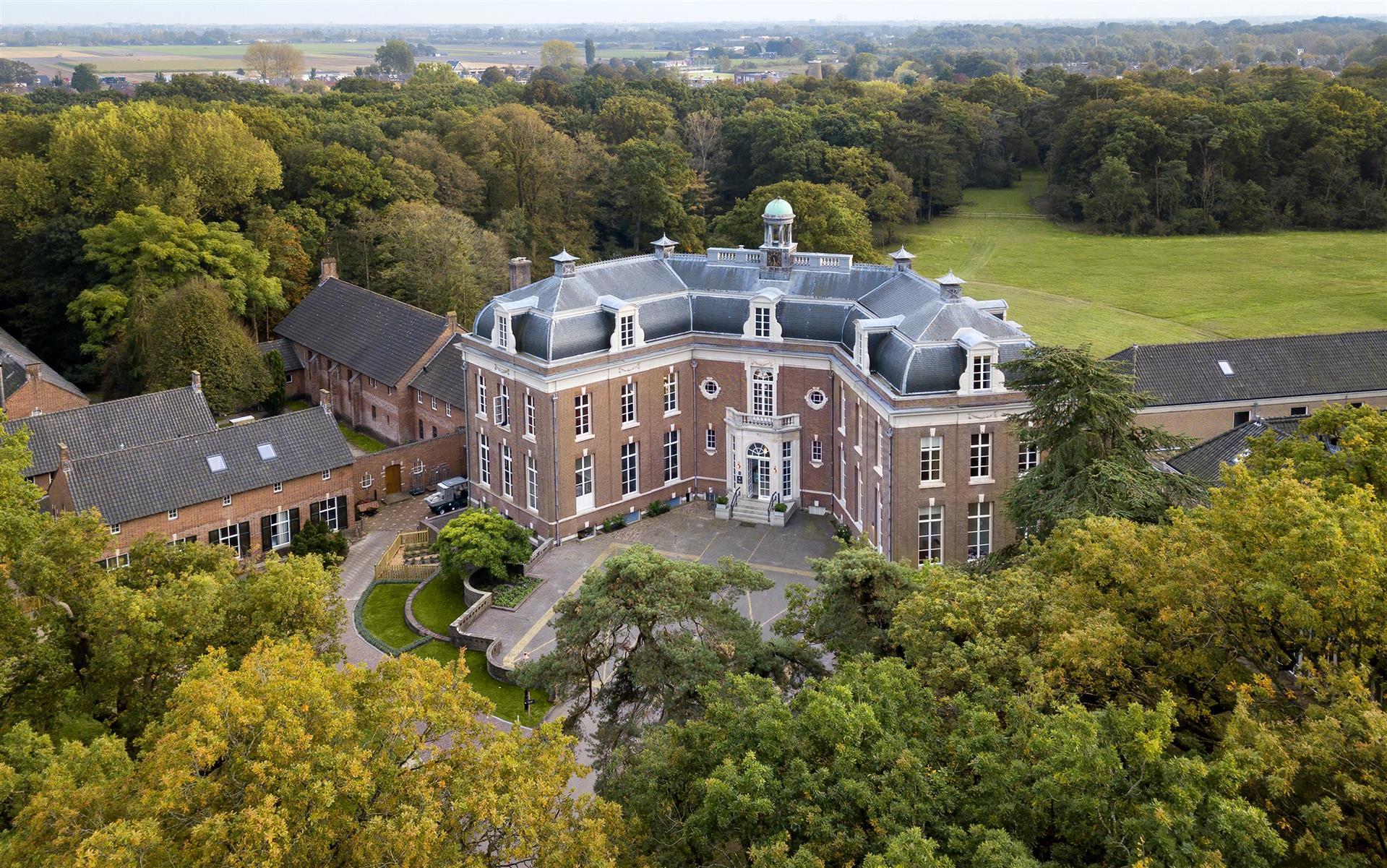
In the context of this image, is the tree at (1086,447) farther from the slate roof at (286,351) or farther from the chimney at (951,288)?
the slate roof at (286,351)

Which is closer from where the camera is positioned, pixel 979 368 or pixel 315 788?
pixel 315 788

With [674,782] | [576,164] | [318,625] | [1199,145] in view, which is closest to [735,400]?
[318,625]

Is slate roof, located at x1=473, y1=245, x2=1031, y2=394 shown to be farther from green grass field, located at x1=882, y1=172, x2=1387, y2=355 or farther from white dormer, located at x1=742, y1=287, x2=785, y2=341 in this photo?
green grass field, located at x1=882, y1=172, x2=1387, y2=355

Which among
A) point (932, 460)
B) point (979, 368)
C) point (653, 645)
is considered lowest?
point (653, 645)

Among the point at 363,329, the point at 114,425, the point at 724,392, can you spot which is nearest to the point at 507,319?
the point at 724,392

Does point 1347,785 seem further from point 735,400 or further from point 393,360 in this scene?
point 393,360

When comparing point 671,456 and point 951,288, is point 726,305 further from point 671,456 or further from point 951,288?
point 951,288

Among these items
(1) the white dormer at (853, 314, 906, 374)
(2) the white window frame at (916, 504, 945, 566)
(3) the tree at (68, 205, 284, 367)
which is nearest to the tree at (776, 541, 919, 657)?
(2) the white window frame at (916, 504, 945, 566)
